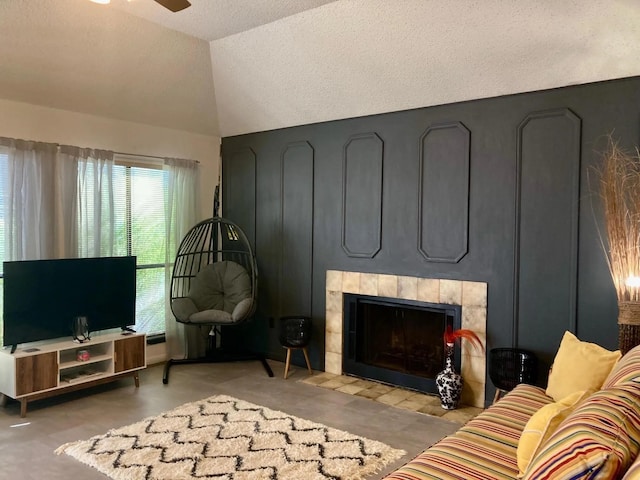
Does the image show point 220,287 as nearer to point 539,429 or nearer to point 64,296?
point 64,296

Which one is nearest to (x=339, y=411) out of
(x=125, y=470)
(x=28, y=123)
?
(x=125, y=470)

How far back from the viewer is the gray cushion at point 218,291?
16.7 feet

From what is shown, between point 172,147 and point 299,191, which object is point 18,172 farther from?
point 299,191

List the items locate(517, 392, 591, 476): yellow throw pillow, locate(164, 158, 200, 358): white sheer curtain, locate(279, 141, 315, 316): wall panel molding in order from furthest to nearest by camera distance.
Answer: locate(164, 158, 200, 358): white sheer curtain < locate(279, 141, 315, 316): wall panel molding < locate(517, 392, 591, 476): yellow throw pillow

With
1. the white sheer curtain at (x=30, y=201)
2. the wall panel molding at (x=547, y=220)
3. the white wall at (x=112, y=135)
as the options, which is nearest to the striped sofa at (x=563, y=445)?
the wall panel molding at (x=547, y=220)

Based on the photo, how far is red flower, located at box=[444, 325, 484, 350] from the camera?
4.05 meters

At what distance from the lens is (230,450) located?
10.7 feet

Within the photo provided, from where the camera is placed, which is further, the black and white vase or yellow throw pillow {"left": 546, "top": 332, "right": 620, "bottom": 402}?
the black and white vase

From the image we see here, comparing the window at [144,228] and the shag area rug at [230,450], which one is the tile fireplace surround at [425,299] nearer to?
the shag area rug at [230,450]

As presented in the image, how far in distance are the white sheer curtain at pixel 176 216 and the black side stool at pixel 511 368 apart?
10.3ft

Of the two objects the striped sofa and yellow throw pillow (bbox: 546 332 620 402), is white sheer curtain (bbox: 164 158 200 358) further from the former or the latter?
yellow throw pillow (bbox: 546 332 620 402)

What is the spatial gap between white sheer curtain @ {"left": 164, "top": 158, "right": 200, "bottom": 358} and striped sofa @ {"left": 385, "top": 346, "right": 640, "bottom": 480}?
361cm

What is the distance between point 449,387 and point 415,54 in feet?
8.26

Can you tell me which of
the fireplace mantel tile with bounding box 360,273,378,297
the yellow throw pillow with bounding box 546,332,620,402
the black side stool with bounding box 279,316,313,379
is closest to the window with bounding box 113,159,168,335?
the black side stool with bounding box 279,316,313,379
